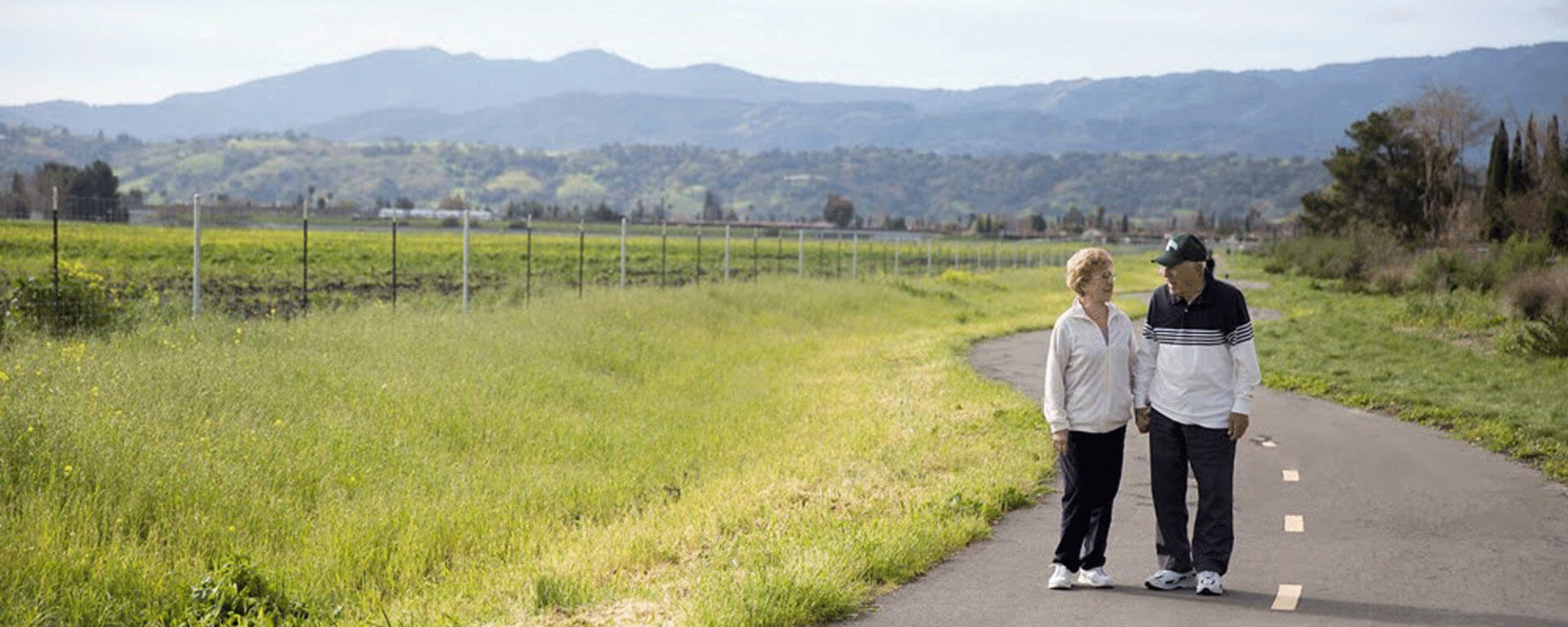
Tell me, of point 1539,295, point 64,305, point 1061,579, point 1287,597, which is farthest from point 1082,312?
point 1539,295

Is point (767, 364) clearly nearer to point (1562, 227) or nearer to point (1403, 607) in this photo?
point (1403, 607)

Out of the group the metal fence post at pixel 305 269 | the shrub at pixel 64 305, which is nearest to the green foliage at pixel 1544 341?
the metal fence post at pixel 305 269

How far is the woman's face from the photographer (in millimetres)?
7910

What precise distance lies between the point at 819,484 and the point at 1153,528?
257cm

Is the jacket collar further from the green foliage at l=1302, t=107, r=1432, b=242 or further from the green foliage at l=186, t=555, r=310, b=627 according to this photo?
the green foliage at l=1302, t=107, r=1432, b=242

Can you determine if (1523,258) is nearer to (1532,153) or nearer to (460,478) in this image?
(1532,153)

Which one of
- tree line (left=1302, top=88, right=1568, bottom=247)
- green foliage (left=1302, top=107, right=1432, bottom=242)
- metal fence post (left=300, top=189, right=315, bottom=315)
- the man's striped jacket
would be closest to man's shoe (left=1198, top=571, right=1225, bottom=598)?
the man's striped jacket

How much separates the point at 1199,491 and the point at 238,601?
5.13m

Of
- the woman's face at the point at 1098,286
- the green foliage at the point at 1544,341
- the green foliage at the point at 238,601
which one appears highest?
the woman's face at the point at 1098,286

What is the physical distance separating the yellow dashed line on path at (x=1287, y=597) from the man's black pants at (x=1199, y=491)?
12.7 inches

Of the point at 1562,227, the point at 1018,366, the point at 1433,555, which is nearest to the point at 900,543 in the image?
the point at 1433,555

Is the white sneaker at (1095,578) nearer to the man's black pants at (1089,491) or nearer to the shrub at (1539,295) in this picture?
the man's black pants at (1089,491)

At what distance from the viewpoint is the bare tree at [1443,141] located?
62406 mm

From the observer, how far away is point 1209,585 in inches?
311
